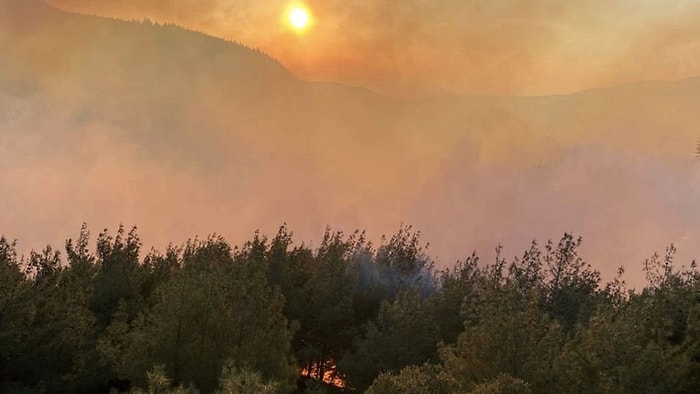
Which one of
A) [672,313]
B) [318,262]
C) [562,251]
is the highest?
[562,251]

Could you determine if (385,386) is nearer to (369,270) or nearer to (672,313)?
(672,313)

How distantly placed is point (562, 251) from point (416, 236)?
56.7 ft

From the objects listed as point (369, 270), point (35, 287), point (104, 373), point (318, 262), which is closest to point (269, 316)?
point (104, 373)

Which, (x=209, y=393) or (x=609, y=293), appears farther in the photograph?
(x=609, y=293)

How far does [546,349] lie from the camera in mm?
24000

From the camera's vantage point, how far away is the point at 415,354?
115 feet

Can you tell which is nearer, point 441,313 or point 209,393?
point 209,393

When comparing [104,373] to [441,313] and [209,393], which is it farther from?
[441,313]

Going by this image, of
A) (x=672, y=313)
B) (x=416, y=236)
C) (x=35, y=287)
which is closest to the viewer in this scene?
(x=35, y=287)

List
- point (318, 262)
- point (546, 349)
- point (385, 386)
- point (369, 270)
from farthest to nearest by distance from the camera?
point (369, 270)
point (318, 262)
point (546, 349)
point (385, 386)

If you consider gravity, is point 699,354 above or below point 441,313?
below

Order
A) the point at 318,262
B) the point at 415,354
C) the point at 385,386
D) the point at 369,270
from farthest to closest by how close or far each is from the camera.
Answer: the point at 369,270 < the point at 318,262 < the point at 415,354 < the point at 385,386

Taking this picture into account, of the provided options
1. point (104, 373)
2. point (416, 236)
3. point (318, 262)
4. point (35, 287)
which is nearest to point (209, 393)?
point (104, 373)

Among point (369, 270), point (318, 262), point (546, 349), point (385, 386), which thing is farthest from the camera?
point (369, 270)
